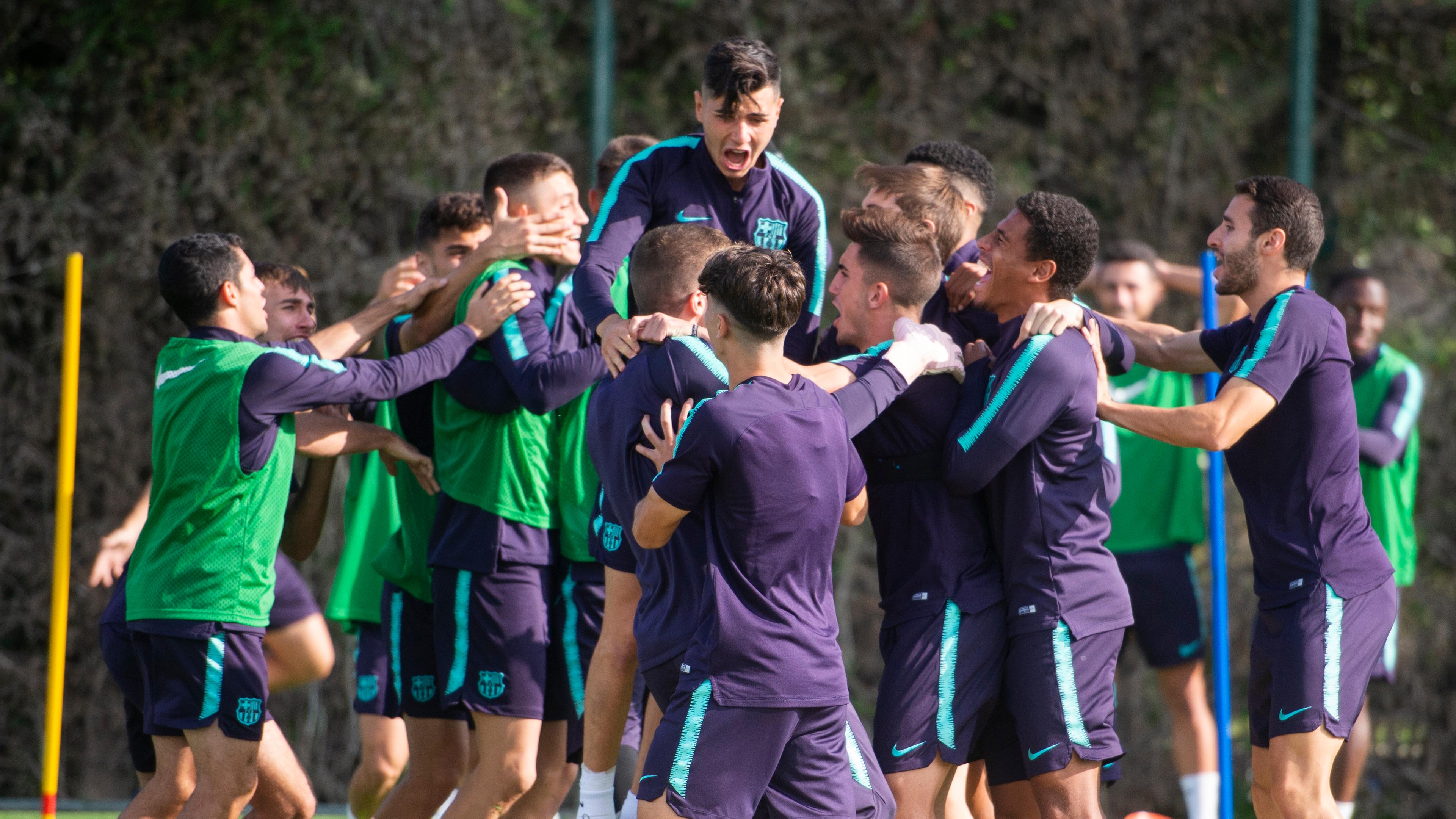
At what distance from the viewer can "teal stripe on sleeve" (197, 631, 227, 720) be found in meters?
3.74

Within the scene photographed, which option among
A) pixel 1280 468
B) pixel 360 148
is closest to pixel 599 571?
pixel 1280 468

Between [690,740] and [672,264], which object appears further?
[672,264]

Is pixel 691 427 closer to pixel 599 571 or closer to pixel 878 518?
pixel 878 518

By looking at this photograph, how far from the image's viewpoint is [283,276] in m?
4.61

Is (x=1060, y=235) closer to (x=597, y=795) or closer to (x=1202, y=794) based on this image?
(x=597, y=795)

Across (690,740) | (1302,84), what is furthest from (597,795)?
(1302,84)

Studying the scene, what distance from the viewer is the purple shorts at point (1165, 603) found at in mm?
5773

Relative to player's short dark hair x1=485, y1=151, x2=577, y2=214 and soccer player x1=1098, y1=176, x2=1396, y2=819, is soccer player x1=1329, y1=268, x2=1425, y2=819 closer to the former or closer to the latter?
soccer player x1=1098, y1=176, x2=1396, y2=819

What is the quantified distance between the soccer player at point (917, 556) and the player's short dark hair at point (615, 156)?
1396 millimetres

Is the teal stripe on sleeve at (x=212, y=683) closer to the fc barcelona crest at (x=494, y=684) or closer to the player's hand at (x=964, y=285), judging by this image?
the fc barcelona crest at (x=494, y=684)

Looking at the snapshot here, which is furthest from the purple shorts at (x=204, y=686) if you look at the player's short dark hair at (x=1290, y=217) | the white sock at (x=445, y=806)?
the player's short dark hair at (x=1290, y=217)

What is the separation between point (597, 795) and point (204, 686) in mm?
1108

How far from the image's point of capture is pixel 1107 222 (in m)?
7.72

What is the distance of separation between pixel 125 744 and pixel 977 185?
5445mm
